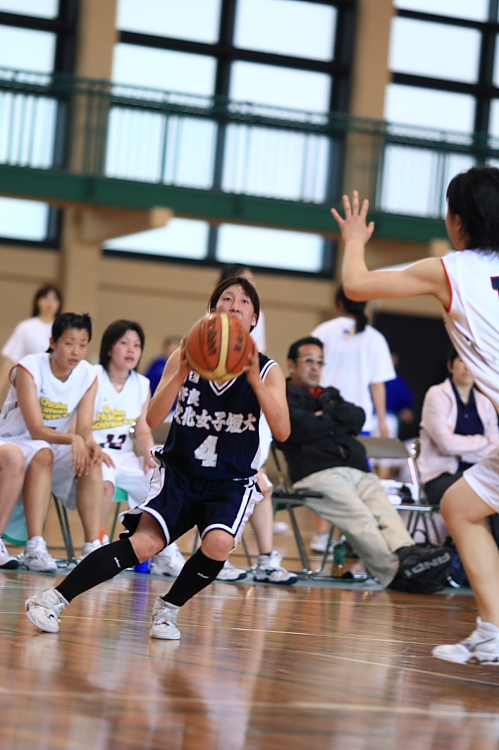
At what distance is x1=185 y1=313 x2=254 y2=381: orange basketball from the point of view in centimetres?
312

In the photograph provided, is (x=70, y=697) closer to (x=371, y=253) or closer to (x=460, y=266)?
(x=460, y=266)

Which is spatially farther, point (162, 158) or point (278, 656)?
point (162, 158)

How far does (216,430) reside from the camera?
3.42 meters

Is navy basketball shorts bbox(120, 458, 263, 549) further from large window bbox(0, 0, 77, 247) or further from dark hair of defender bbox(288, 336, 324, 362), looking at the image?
large window bbox(0, 0, 77, 247)

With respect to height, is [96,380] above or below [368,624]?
above

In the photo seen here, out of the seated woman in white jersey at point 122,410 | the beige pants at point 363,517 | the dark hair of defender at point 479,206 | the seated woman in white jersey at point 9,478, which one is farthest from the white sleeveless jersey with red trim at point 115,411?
the dark hair of defender at point 479,206

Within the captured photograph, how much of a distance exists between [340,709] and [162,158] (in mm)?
9659

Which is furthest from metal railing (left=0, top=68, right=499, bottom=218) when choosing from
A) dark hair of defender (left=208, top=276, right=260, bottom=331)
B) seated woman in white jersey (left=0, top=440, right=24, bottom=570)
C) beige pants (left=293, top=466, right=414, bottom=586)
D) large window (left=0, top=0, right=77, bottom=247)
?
dark hair of defender (left=208, top=276, right=260, bottom=331)

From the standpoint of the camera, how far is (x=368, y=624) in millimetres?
4211

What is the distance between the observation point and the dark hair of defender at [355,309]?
6.89 meters

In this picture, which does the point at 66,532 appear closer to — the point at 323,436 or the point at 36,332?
the point at 323,436

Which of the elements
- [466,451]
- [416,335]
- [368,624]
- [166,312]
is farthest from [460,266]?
[416,335]

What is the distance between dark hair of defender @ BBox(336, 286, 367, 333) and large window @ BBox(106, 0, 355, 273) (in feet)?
15.9

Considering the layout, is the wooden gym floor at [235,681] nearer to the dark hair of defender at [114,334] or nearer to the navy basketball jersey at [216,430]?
the navy basketball jersey at [216,430]
